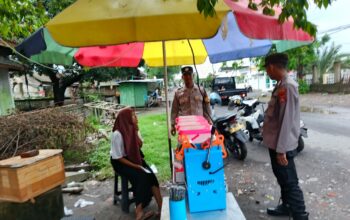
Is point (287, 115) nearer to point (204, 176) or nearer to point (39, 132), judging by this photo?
point (204, 176)

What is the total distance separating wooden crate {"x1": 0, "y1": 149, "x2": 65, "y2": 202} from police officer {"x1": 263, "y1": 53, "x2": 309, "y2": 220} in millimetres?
2544

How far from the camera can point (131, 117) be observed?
3.46 metres

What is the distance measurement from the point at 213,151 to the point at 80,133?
4.65m

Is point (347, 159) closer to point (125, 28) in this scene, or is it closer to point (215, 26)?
point (215, 26)

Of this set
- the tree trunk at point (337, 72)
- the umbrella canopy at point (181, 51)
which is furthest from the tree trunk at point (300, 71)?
the umbrella canopy at point (181, 51)

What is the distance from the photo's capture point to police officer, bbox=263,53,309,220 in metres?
2.85

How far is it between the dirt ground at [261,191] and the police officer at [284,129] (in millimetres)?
647

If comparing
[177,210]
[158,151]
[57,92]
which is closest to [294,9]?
[177,210]

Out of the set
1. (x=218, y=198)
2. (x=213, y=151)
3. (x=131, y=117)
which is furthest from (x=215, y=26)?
(x=131, y=117)

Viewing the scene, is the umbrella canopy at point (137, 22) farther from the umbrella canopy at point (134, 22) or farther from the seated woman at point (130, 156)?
the seated woman at point (130, 156)

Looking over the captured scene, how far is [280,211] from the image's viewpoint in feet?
11.3

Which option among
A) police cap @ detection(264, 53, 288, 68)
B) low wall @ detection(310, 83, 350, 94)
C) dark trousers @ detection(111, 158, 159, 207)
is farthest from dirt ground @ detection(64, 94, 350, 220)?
low wall @ detection(310, 83, 350, 94)

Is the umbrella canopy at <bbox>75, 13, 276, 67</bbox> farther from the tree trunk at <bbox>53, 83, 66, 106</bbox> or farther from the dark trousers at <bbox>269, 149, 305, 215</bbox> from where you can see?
the tree trunk at <bbox>53, 83, 66, 106</bbox>

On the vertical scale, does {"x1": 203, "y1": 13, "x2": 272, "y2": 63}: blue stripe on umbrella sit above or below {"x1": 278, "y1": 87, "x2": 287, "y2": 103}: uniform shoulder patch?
above
